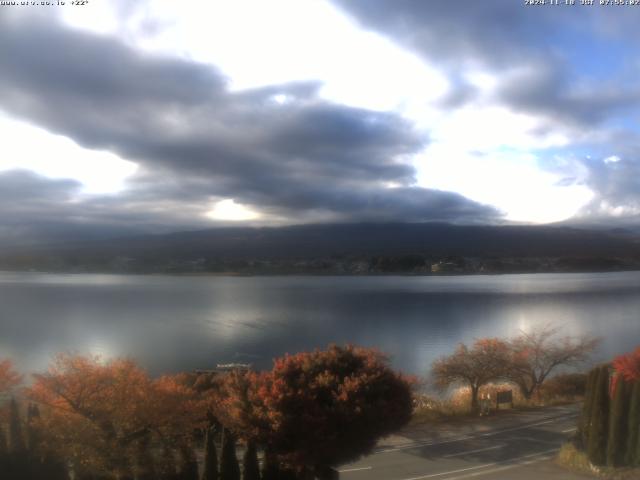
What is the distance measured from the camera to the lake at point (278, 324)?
112ft

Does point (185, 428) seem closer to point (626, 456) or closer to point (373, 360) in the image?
point (373, 360)

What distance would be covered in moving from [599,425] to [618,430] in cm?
39

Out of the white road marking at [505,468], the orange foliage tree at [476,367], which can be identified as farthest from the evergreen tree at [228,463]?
the orange foliage tree at [476,367]

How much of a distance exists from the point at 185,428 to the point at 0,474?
336 cm

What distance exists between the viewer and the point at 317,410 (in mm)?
9797

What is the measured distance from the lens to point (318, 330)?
41.8m

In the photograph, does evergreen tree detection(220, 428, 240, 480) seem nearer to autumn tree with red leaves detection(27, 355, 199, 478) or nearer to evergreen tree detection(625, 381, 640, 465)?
autumn tree with red leaves detection(27, 355, 199, 478)

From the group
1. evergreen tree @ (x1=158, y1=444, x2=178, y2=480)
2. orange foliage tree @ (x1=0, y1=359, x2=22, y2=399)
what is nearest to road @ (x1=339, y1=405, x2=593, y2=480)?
evergreen tree @ (x1=158, y1=444, x2=178, y2=480)

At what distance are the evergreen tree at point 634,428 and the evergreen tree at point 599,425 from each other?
1.53 ft

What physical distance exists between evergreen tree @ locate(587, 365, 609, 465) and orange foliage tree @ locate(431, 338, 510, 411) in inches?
352

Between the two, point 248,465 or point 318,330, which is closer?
point 248,465

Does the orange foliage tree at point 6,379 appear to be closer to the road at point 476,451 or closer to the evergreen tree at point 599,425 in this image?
the road at point 476,451

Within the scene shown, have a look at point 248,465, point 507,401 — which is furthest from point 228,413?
point 507,401

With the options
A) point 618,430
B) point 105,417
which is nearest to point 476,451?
point 618,430
